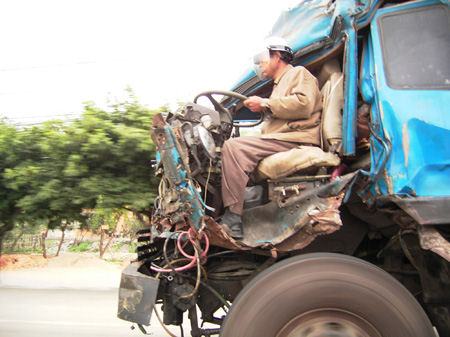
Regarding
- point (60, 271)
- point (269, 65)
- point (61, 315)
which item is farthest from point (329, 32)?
point (60, 271)

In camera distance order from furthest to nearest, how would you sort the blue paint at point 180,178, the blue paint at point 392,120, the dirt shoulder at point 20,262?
the dirt shoulder at point 20,262 → the blue paint at point 180,178 → the blue paint at point 392,120

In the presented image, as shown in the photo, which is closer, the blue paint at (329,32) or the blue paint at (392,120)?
the blue paint at (392,120)

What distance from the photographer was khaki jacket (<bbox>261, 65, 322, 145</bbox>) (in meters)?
3.00

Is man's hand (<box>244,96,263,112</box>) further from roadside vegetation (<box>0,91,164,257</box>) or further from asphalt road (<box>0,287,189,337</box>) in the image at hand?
asphalt road (<box>0,287,189,337</box>)

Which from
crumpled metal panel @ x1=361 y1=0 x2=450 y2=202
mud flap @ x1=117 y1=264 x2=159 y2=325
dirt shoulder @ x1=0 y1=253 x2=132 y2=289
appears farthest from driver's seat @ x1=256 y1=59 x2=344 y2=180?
dirt shoulder @ x1=0 y1=253 x2=132 y2=289

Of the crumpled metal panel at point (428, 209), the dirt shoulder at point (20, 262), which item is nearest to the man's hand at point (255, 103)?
the crumpled metal panel at point (428, 209)

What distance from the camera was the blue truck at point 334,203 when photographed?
2436 millimetres

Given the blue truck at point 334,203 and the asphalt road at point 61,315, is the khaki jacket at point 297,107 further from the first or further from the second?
the asphalt road at point 61,315

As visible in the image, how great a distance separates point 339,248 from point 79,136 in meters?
2.44

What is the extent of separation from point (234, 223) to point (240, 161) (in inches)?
15.2

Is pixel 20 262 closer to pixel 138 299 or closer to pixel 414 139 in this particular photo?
pixel 138 299

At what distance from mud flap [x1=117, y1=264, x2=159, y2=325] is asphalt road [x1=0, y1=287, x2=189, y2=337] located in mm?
2809

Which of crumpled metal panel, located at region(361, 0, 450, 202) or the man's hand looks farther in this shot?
the man's hand

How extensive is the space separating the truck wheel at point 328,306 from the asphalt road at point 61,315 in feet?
10.8
